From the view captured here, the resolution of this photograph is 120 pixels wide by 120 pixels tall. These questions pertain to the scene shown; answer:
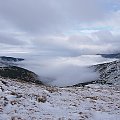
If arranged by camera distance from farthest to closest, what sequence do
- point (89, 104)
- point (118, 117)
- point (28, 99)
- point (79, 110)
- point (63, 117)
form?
point (89, 104) → point (28, 99) → point (79, 110) → point (118, 117) → point (63, 117)

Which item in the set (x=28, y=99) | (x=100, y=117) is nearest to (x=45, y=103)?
(x=28, y=99)

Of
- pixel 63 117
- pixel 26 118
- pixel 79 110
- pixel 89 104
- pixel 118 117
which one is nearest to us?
pixel 26 118

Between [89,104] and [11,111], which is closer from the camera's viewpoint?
[11,111]

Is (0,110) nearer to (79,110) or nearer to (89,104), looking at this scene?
(79,110)

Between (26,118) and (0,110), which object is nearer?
(26,118)

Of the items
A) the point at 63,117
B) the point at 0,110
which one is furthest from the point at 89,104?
the point at 0,110

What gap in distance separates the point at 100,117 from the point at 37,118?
255 inches

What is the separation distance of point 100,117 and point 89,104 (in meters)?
7.65

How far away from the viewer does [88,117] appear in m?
27.4

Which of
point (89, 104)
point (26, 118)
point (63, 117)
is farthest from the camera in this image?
point (89, 104)

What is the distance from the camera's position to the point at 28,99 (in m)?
32.9

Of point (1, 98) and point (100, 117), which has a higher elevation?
point (1, 98)

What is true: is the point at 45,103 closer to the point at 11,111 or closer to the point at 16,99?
the point at 16,99

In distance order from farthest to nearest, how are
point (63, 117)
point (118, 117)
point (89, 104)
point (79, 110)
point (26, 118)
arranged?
point (89, 104) < point (79, 110) < point (118, 117) < point (63, 117) < point (26, 118)
